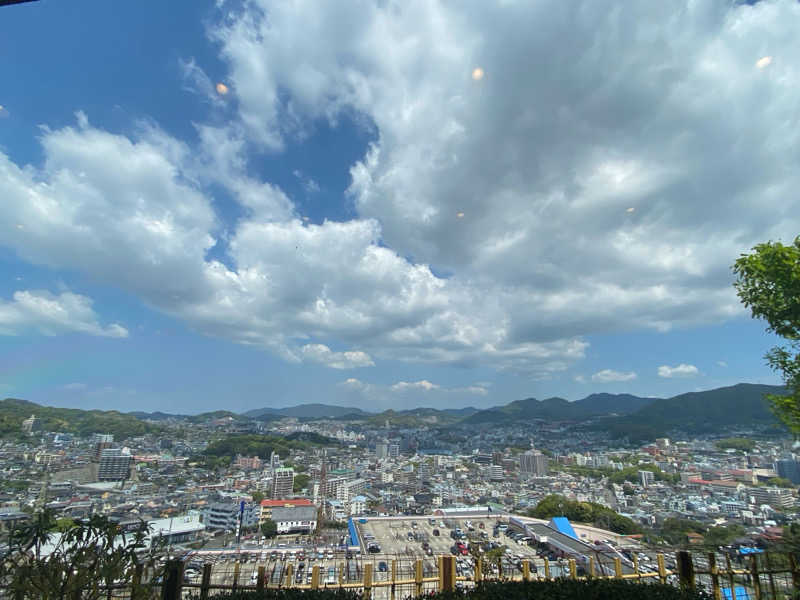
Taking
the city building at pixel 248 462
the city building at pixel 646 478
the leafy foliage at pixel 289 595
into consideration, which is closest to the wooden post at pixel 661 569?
the leafy foliage at pixel 289 595

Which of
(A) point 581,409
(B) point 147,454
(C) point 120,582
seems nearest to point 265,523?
(B) point 147,454

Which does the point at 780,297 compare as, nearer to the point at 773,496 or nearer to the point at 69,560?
the point at 69,560

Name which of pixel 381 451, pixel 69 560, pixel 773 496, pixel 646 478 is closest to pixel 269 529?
pixel 69 560

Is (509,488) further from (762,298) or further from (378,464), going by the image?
(762,298)

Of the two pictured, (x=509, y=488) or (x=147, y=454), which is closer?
(x=147, y=454)

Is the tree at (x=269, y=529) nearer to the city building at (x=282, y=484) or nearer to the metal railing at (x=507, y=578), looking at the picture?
the city building at (x=282, y=484)

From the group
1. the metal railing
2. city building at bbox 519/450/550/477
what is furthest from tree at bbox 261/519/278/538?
city building at bbox 519/450/550/477

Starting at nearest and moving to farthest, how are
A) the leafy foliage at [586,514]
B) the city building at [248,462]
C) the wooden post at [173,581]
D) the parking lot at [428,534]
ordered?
the wooden post at [173,581], the parking lot at [428,534], the leafy foliage at [586,514], the city building at [248,462]
